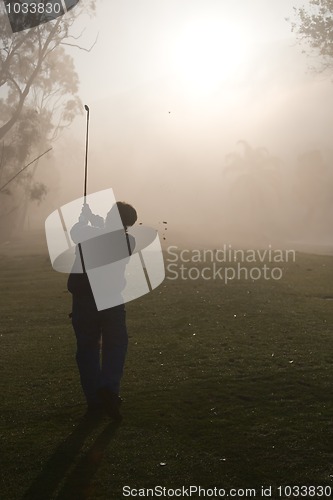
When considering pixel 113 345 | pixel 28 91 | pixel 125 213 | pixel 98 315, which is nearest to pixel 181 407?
pixel 113 345

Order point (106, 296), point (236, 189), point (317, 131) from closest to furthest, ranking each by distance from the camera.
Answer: point (106, 296), point (236, 189), point (317, 131)

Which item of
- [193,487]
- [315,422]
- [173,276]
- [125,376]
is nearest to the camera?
[193,487]

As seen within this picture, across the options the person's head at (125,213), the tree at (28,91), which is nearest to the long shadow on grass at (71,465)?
the person's head at (125,213)

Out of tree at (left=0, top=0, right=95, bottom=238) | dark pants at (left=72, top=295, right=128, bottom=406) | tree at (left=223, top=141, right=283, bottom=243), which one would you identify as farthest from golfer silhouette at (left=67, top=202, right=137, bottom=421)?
tree at (left=223, top=141, right=283, bottom=243)

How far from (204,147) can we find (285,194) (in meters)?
43.4

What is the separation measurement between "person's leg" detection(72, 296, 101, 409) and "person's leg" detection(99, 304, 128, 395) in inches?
2.7

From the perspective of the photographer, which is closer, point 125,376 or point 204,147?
point 125,376

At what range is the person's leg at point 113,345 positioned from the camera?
572cm

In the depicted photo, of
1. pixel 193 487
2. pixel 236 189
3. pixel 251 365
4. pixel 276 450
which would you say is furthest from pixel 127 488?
pixel 236 189

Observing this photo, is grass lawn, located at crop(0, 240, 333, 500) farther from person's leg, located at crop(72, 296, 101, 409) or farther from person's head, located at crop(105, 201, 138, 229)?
person's head, located at crop(105, 201, 138, 229)

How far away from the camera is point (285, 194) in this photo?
84.2m

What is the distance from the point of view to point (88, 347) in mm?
5824

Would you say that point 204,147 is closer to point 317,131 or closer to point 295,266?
point 317,131

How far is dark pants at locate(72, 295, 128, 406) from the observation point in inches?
226
